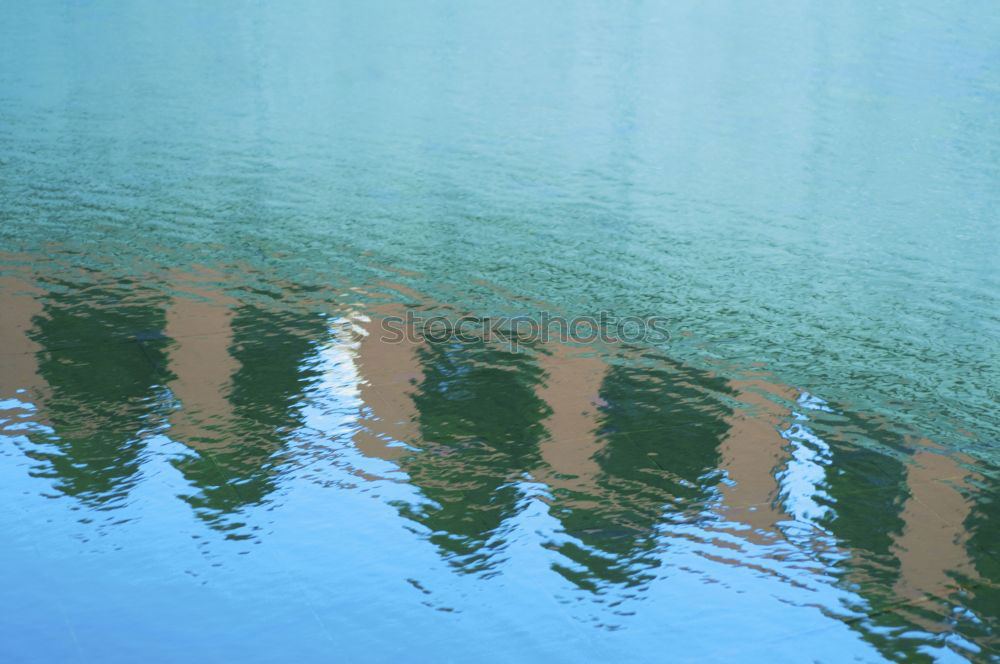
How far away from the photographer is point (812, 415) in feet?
10.9

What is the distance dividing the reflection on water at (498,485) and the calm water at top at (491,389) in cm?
1

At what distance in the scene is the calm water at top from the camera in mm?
2400

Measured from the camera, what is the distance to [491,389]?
3494mm

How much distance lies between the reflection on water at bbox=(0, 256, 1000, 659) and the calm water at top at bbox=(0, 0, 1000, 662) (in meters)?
0.01

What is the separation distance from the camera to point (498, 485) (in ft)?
9.48

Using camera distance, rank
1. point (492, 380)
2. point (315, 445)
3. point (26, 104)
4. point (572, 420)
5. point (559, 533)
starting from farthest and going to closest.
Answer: point (26, 104), point (492, 380), point (572, 420), point (315, 445), point (559, 533)

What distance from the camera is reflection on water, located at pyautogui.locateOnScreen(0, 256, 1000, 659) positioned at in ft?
7.95

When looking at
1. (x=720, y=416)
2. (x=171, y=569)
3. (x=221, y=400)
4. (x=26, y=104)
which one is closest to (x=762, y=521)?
(x=720, y=416)

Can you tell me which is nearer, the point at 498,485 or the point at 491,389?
the point at 498,485

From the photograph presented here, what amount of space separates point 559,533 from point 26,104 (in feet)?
21.7

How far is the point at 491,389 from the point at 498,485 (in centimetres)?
65

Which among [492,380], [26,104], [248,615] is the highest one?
[26,104]

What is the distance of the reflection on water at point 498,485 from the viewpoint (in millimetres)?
2422

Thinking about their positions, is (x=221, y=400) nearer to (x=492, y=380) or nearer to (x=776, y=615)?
(x=492, y=380)
